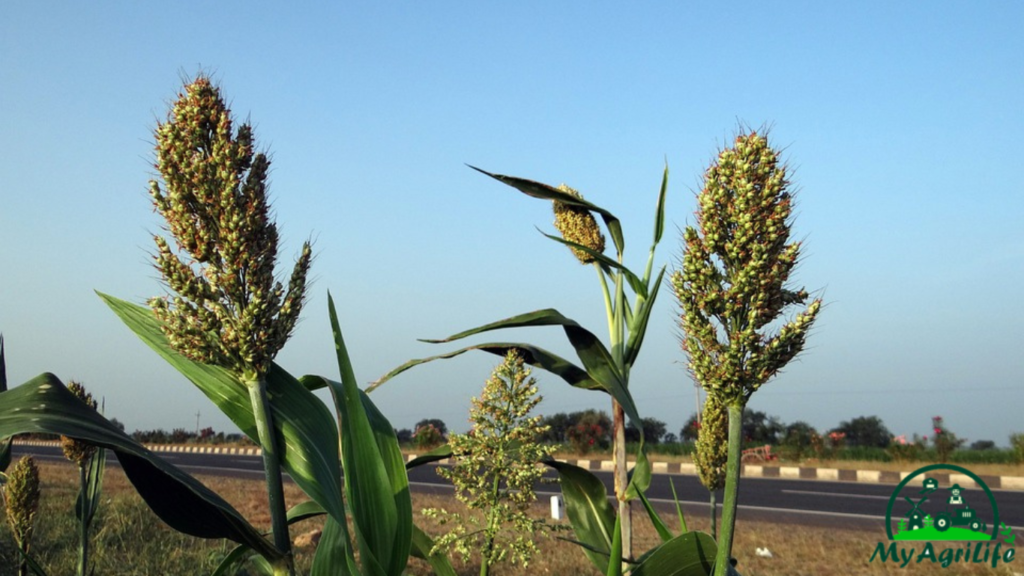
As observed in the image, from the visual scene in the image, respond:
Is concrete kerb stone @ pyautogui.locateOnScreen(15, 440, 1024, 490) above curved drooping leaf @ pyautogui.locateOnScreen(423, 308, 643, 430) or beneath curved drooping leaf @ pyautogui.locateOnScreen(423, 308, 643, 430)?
beneath

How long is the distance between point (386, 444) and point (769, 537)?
754 centimetres

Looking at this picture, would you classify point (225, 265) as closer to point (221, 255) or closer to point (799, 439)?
point (221, 255)

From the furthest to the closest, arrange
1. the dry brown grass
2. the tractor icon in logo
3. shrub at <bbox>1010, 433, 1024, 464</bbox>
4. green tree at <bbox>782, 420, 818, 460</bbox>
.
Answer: green tree at <bbox>782, 420, 818, 460</bbox>, shrub at <bbox>1010, 433, 1024, 464</bbox>, the tractor icon in logo, the dry brown grass

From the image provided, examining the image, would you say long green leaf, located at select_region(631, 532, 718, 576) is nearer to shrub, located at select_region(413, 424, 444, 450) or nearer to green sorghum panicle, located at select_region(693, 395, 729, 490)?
green sorghum panicle, located at select_region(693, 395, 729, 490)

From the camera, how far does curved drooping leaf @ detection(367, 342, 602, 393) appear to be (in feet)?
9.34

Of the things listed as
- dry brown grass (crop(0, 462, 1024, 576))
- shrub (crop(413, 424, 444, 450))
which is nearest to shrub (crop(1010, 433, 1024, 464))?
dry brown grass (crop(0, 462, 1024, 576))

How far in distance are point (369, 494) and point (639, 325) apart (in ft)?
4.40

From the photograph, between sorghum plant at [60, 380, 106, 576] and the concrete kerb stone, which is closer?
sorghum plant at [60, 380, 106, 576]

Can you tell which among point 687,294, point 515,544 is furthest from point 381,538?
point 687,294

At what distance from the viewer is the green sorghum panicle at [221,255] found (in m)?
2.12

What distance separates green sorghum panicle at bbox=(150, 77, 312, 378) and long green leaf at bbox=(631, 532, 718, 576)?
1.29m

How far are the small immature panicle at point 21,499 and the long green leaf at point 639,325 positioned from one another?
8.41ft

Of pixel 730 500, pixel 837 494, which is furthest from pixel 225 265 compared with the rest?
pixel 837 494

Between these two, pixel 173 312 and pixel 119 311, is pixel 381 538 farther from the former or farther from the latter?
pixel 119 311
